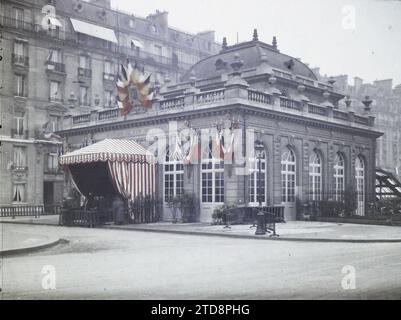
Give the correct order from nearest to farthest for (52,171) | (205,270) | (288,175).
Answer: (205,270) < (288,175) < (52,171)

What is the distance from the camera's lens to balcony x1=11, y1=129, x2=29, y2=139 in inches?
1757

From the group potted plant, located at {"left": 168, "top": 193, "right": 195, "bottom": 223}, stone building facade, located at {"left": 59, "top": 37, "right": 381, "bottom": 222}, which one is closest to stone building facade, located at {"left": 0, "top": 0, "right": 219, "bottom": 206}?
stone building facade, located at {"left": 59, "top": 37, "right": 381, "bottom": 222}

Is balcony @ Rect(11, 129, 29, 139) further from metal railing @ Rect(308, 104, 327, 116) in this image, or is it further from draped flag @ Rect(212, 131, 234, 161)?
metal railing @ Rect(308, 104, 327, 116)

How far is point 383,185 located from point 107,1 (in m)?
31.5

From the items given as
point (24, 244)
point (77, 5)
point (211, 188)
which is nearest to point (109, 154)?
point (211, 188)

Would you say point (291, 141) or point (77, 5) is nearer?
point (291, 141)

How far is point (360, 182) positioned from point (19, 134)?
27521mm

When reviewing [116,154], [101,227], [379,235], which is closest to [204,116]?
[116,154]

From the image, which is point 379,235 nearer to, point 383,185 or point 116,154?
point 116,154

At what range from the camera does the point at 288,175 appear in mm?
30766

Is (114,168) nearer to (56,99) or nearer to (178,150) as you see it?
(178,150)

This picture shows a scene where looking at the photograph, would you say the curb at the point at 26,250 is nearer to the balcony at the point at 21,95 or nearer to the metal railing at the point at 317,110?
the metal railing at the point at 317,110

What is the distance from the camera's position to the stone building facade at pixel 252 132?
88.4ft
